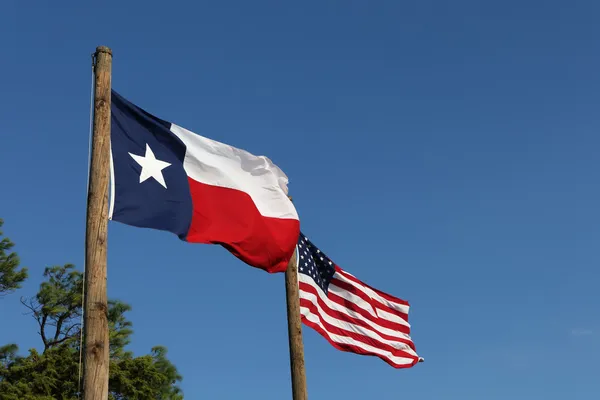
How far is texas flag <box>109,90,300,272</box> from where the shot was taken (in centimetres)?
1049

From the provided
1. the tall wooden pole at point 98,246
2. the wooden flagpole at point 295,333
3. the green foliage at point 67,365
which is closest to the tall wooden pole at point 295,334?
the wooden flagpole at point 295,333

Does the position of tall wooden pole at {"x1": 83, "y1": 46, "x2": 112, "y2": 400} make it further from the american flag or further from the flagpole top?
the american flag

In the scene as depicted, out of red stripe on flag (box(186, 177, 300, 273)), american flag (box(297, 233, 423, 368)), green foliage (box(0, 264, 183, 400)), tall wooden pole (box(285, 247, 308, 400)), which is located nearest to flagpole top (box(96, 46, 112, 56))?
red stripe on flag (box(186, 177, 300, 273))

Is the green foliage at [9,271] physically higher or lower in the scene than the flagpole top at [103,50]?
higher

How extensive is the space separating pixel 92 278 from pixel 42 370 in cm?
2542

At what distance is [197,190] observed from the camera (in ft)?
39.0

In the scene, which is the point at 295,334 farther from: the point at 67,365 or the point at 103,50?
the point at 67,365

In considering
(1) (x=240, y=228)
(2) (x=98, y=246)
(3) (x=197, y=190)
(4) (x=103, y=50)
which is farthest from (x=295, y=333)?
(4) (x=103, y=50)

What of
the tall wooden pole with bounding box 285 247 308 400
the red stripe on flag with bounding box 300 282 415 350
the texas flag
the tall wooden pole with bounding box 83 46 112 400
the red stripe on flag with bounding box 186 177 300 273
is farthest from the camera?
the red stripe on flag with bounding box 300 282 415 350

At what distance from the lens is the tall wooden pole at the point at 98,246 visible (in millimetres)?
8531

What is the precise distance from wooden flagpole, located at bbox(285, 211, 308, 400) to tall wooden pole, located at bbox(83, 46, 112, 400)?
227 inches

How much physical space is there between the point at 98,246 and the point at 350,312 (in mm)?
8956

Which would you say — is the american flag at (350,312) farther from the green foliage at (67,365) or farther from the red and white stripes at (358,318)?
the green foliage at (67,365)

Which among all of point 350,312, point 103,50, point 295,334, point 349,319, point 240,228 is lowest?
point 295,334
